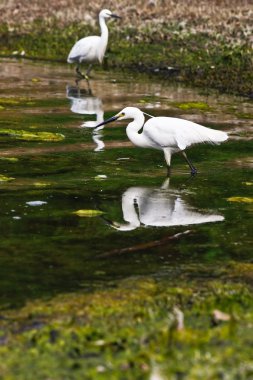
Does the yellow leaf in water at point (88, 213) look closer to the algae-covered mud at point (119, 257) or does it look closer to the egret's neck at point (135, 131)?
the algae-covered mud at point (119, 257)

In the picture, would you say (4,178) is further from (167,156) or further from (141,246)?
(141,246)

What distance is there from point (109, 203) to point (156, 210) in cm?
64

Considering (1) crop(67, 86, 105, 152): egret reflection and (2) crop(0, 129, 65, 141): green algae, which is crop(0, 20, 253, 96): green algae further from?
(2) crop(0, 129, 65, 141): green algae

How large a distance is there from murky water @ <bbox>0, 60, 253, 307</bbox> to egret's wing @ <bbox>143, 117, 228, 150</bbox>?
50 cm

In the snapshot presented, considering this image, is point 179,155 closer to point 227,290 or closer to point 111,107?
point 111,107

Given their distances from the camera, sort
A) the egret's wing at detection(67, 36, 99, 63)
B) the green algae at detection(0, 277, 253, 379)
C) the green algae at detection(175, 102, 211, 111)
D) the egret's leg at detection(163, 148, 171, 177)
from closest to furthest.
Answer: the green algae at detection(0, 277, 253, 379), the egret's leg at detection(163, 148, 171, 177), the green algae at detection(175, 102, 211, 111), the egret's wing at detection(67, 36, 99, 63)

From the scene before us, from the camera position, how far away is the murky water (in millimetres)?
9320

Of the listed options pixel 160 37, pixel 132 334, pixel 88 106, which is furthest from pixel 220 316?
pixel 160 37

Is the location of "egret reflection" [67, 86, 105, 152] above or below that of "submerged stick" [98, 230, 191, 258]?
below

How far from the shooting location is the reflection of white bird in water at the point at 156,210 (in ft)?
37.0

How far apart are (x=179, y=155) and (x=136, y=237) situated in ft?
19.6

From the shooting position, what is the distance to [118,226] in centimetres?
→ 1109

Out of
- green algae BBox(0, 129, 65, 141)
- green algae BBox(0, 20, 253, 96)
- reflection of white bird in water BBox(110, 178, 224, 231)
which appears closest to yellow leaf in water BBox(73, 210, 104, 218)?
reflection of white bird in water BBox(110, 178, 224, 231)

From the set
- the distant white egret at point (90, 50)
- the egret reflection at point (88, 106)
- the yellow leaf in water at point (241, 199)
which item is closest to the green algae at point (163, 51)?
the distant white egret at point (90, 50)
